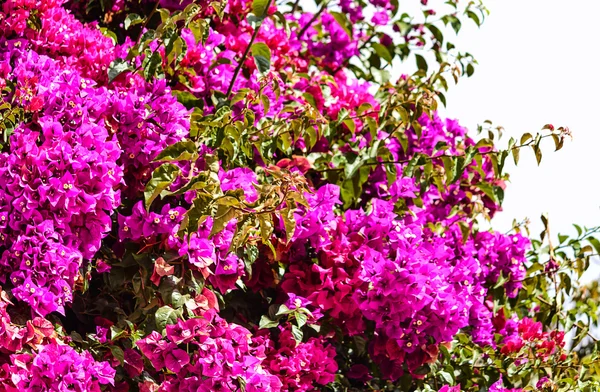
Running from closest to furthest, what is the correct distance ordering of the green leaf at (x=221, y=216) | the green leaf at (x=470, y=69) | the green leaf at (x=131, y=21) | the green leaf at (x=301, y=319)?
the green leaf at (x=221, y=216) → the green leaf at (x=301, y=319) → the green leaf at (x=131, y=21) → the green leaf at (x=470, y=69)

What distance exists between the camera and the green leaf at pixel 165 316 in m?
2.18

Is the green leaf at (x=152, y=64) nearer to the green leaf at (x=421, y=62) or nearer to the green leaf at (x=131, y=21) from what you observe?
the green leaf at (x=131, y=21)

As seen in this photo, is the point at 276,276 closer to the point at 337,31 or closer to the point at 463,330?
the point at 463,330

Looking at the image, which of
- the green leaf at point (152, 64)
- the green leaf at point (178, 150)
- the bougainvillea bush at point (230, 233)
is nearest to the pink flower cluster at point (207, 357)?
the bougainvillea bush at point (230, 233)

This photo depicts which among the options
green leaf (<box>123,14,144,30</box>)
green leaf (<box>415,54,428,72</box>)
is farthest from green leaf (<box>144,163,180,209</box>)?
green leaf (<box>415,54,428,72</box>)

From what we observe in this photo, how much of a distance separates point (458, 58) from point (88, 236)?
1.94 metres

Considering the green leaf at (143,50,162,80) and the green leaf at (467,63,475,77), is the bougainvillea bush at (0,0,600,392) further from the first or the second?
the green leaf at (467,63,475,77)

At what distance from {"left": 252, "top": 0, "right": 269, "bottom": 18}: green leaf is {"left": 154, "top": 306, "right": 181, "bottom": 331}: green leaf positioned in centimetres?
82

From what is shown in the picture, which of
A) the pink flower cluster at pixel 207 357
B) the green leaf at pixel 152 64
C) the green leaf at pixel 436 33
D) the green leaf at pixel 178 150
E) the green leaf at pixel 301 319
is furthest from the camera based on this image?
the green leaf at pixel 436 33

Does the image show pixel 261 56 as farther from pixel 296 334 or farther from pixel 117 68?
pixel 296 334

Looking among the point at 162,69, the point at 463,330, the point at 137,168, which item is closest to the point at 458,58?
the point at 463,330

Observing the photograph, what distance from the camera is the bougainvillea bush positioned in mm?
2197

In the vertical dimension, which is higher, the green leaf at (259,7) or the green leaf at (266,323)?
the green leaf at (259,7)

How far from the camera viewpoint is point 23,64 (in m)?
2.51
